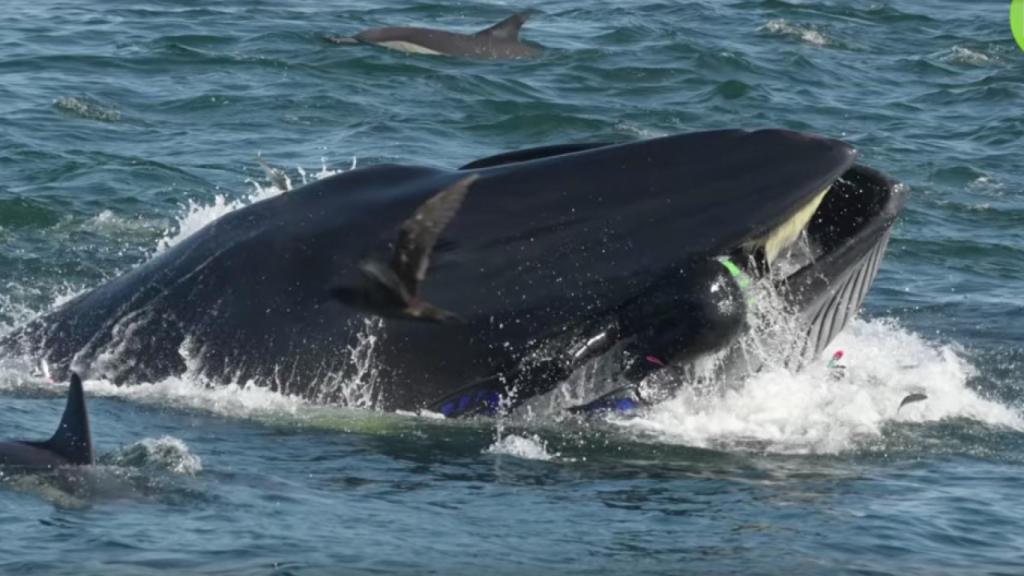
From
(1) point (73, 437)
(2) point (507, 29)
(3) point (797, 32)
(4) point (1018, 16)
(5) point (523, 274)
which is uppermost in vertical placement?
(3) point (797, 32)

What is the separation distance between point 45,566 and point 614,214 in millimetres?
2985

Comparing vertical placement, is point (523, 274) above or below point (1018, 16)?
below

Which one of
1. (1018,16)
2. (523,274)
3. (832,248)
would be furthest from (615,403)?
(1018,16)

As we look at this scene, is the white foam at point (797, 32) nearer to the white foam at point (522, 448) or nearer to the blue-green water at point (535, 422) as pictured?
the blue-green water at point (535, 422)

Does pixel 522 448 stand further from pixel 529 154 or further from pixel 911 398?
pixel 911 398

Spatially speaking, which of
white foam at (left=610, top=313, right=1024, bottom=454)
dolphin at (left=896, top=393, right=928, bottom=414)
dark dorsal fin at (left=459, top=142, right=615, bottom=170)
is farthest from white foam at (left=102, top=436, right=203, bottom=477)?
dolphin at (left=896, top=393, right=928, bottom=414)

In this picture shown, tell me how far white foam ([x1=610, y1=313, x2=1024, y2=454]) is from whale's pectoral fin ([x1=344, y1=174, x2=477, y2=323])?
4.72 feet

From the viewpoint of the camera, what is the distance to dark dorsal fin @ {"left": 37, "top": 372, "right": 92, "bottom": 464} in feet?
28.2

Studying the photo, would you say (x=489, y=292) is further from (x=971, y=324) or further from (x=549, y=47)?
(x=549, y=47)

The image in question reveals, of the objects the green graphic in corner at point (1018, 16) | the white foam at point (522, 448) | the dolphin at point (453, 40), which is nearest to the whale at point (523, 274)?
the white foam at point (522, 448)

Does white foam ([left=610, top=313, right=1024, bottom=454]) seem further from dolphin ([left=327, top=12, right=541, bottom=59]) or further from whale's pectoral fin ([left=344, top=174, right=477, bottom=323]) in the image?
dolphin ([left=327, top=12, right=541, bottom=59])

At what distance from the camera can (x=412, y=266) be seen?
8.84 m

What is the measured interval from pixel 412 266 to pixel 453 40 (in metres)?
18.9

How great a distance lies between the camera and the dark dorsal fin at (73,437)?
28.2ft
